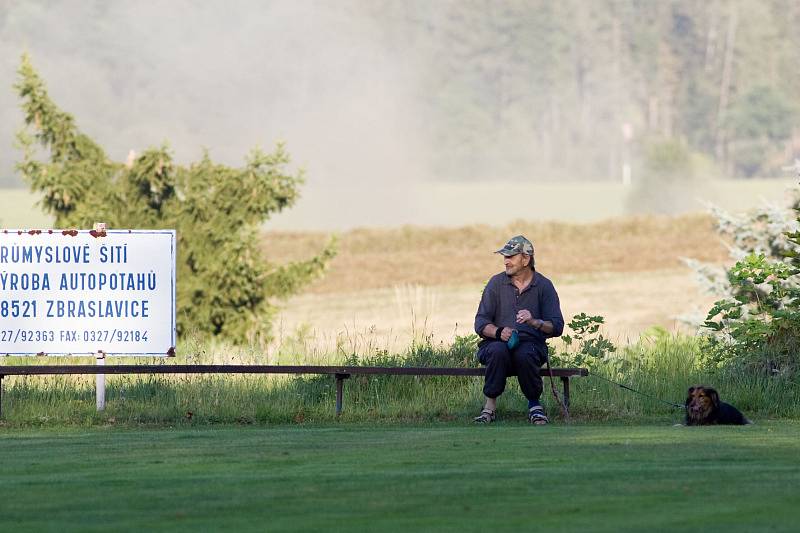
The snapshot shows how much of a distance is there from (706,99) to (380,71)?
2570 centimetres

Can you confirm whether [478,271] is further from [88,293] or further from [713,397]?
[713,397]

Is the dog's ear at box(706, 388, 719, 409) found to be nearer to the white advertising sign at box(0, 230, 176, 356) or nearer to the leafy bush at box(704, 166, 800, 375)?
the leafy bush at box(704, 166, 800, 375)

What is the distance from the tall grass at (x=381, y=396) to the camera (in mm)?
12531

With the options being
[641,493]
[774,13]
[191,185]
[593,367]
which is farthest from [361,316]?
[774,13]

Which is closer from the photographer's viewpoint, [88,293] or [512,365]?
[512,365]

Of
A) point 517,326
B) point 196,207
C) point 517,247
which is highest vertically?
point 196,207

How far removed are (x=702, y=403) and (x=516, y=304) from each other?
1.60 metres

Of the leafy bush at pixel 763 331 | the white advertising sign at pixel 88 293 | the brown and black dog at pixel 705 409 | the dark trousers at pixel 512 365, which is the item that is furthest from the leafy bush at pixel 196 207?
the brown and black dog at pixel 705 409

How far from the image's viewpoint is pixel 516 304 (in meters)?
12.0

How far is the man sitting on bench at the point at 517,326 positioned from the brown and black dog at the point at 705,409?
3.70 feet

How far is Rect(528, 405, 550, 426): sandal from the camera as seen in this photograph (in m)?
11.9

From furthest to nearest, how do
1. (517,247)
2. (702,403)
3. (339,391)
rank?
(339,391) → (517,247) → (702,403)

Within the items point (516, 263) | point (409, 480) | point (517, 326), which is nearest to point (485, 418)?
point (517, 326)

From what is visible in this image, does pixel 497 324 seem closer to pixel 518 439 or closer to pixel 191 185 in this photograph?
pixel 518 439
